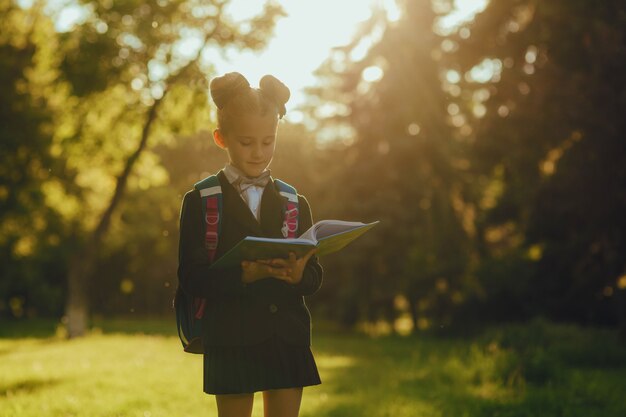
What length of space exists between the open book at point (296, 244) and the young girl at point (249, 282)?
0.28ft

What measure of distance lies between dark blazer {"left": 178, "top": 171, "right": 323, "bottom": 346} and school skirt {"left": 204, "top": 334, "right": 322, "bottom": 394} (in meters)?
0.06

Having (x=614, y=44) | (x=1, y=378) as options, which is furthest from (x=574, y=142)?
(x=1, y=378)

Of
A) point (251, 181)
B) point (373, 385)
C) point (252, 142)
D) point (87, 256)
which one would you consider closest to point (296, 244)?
point (251, 181)

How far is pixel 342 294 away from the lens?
23.8 m

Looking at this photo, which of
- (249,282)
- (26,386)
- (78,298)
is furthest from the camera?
(78,298)

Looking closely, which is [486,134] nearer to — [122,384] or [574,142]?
[574,142]

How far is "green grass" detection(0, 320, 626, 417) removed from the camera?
7.24 meters

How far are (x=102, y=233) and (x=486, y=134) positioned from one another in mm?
10152

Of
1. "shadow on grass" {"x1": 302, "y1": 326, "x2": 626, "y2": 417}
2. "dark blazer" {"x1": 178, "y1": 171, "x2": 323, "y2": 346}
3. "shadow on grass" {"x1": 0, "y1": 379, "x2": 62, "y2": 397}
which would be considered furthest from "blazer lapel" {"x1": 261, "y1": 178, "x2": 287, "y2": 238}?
"shadow on grass" {"x1": 0, "y1": 379, "x2": 62, "y2": 397}

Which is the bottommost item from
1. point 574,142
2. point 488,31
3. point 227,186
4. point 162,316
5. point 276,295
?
point 162,316

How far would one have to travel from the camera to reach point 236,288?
11.6 feet

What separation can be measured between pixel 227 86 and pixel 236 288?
1.03 m

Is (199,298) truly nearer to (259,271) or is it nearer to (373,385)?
(259,271)

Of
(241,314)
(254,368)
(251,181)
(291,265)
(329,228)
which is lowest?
(254,368)
